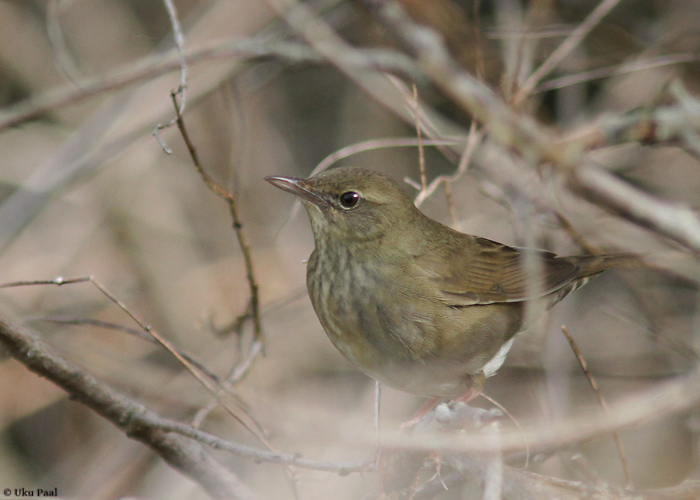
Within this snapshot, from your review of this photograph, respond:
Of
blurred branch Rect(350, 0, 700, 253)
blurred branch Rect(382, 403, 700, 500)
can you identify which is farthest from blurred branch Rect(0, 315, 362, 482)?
blurred branch Rect(350, 0, 700, 253)

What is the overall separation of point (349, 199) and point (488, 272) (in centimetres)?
101

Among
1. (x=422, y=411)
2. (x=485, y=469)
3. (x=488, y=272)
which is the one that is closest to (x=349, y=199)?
(x=488, y=272)

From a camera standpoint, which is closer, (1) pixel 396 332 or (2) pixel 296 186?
(1) pixel 396 332

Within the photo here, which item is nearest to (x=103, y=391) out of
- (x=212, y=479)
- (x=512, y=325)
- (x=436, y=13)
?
(x=212, y=479)

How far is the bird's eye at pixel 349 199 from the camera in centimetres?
377

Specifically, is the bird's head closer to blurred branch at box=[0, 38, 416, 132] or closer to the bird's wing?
the bird's wing

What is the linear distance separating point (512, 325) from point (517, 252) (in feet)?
1.89

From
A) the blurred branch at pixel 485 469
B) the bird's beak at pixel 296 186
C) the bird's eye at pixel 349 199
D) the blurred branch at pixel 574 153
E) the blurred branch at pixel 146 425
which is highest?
the blurred branch at pixel 574 153

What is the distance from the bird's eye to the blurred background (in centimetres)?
111

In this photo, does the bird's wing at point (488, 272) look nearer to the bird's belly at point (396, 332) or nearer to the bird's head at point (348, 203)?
the bird's belly at point (396, 332)

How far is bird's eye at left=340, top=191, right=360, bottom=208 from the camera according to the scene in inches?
148

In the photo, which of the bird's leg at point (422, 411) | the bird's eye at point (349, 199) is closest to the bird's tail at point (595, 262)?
the bird's leg at point (422, 411)

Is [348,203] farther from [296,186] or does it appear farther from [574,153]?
[574,153]

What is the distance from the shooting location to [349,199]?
12.4 feet
